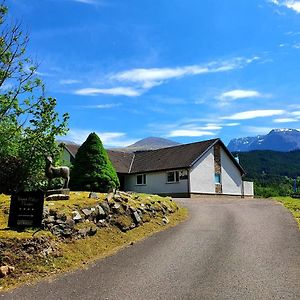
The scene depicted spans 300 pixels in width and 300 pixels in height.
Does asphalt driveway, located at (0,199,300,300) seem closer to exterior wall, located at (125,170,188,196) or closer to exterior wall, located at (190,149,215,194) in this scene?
exterior wall, located at (190,149,215,194)

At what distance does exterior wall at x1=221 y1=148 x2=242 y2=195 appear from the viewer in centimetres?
4216

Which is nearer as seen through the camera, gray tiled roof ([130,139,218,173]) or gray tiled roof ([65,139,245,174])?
gray tiled roof ([130,139,218,173])

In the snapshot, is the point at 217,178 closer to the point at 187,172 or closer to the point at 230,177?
the point at 230,177

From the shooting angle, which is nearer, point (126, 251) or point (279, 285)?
point (279, 285)

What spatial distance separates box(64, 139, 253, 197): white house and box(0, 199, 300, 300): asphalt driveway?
21.9 m

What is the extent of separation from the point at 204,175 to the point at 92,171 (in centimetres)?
1565

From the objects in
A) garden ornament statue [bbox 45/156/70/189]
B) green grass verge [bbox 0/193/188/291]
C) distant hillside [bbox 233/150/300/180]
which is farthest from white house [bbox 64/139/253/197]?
distant hillside [bbox 233/150/300/180]

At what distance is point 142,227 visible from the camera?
1623 cm

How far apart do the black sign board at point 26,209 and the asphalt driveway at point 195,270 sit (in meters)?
2.47

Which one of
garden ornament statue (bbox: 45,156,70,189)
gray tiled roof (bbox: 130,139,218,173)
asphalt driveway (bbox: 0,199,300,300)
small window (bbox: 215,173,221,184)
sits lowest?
asphalt driveway (bbox: 0,199,300,300)

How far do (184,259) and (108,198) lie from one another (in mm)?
5158

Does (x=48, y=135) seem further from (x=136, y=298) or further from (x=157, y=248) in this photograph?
(x=136, y=298)

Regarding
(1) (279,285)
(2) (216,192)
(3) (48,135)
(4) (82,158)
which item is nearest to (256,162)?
(2) (216,192)

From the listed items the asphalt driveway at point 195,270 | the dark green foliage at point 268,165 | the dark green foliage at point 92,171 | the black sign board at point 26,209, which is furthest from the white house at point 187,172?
the dark green foliage at point 268,165
